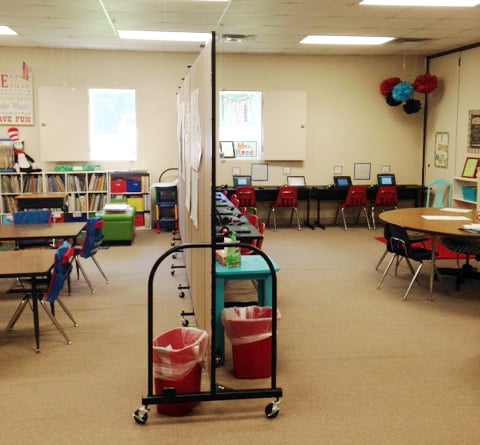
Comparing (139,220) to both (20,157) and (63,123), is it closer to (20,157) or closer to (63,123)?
(63,123)

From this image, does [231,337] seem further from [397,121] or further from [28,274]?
[397,121]

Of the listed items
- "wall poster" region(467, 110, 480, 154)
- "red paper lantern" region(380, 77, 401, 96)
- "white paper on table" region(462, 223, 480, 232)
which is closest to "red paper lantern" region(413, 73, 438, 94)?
"red paper lantern" region(380, 77, 401, 96)

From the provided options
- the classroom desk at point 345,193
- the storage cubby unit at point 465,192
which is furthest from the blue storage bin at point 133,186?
the storage cubby unit at point 465,192

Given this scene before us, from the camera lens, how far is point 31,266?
4312 millimetres

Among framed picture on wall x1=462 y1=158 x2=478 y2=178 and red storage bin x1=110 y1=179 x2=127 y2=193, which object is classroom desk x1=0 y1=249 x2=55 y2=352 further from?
framed picture on wall x1=462 y1=158 x2=478 y2=178

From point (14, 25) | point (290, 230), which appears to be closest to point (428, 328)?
point (290, 230)

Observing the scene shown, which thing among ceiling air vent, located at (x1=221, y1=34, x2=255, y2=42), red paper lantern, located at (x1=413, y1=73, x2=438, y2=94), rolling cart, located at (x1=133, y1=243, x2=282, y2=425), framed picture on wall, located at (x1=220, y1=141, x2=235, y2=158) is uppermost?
ceiling air vent, located at (x1=221, y1=34, x2=255, y2=42)

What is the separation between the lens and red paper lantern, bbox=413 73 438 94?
9.82 metres

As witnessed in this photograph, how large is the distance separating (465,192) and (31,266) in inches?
286

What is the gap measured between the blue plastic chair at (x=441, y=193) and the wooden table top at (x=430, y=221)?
3.00m

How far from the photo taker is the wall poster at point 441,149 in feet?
32.7

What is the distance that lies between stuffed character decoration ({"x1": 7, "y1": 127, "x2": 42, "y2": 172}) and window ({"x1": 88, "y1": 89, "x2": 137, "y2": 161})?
103cm

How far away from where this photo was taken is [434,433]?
3.12m

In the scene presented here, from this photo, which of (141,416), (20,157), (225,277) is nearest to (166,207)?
(20,157)
